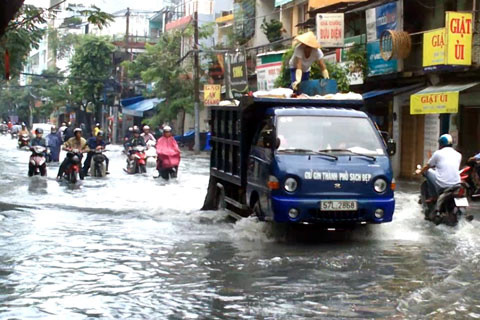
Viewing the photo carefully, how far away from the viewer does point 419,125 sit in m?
24.8

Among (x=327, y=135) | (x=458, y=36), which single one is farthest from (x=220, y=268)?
(x=458, y=36)

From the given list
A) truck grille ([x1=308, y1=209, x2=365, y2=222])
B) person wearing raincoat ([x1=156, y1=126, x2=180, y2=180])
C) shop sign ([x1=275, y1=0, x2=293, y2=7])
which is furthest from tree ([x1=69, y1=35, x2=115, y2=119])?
truck grille ([x1=308, y1=209, x2=365, y2=222])

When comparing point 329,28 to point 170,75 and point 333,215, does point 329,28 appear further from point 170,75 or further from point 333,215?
point 170,75

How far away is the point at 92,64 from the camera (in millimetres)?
56531

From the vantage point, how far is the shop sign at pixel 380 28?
23.1 metres

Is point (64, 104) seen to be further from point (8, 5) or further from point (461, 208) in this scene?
point (8, 5)

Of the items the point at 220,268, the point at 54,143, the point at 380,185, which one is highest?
the point at 380,185

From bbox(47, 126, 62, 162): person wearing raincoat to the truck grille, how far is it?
1858cm

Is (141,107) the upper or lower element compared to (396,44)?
lower

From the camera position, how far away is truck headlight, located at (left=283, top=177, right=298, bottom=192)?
9.23 meters

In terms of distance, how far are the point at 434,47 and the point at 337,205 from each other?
11847 mm

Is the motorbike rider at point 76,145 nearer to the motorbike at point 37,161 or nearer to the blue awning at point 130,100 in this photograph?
the motorbike at point 37,161

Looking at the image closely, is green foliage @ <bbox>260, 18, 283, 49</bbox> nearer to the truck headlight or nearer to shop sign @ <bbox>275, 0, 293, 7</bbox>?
shop sign @ <bbox>275, 0, 293, 7</bbox>

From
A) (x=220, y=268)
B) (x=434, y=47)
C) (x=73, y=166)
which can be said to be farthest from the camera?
(x=434, y=47)
